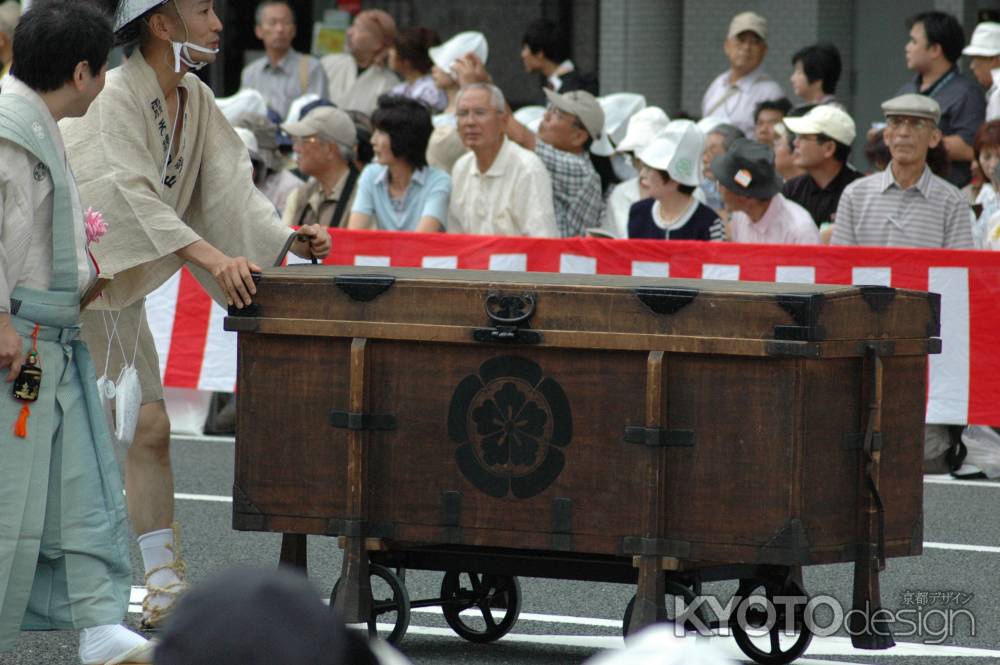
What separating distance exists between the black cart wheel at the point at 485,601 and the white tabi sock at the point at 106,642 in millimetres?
1003

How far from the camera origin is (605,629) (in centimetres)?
554

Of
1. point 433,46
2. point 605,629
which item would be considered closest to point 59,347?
point 605,629

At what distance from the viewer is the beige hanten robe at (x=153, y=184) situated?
5.30 meters

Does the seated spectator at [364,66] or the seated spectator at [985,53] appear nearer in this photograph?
the seated spectator at [985,53]

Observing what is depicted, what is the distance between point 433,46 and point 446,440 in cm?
845

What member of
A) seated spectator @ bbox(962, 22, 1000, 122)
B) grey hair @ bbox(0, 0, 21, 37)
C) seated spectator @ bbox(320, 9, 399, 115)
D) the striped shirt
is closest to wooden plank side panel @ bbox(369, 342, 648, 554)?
the striped shirt

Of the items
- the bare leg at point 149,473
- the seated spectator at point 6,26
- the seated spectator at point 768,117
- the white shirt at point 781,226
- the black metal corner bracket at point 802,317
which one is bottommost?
the bare leg at point 149,473

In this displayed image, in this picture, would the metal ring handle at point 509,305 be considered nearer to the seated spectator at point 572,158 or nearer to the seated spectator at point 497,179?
the seated spectator at point 497,179

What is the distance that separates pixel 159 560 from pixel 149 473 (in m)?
0.27

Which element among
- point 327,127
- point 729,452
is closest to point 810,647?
point 729,452

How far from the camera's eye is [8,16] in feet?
48.5

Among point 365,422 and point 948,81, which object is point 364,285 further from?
point 948,81

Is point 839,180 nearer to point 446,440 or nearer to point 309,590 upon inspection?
point 446,440

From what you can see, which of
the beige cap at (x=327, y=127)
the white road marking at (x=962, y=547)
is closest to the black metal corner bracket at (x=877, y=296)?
the white road marking at (x=962, y=547)
